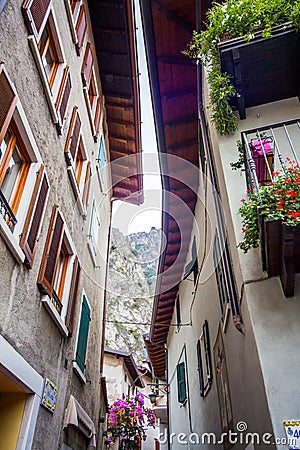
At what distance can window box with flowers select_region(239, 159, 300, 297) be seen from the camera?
3916mm

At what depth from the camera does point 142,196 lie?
1484cm

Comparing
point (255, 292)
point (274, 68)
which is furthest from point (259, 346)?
point (274, 68)

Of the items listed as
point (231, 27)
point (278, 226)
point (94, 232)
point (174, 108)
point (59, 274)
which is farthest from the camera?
point (94, 232)

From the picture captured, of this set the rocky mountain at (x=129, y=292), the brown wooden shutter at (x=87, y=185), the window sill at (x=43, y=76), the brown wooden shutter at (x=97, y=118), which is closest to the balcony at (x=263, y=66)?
the window sill at (x=43, y=76)

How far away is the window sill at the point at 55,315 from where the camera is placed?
545 cm

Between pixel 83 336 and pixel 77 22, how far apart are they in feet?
22.6

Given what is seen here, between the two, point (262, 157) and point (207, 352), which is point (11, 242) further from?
point (207, 352)

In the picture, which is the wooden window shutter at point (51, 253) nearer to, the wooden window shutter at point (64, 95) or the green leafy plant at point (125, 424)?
the wooden window shutter at point (64, 95)

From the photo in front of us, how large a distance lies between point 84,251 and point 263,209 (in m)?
5.28

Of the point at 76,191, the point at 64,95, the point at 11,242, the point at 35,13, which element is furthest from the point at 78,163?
the point at 11,242

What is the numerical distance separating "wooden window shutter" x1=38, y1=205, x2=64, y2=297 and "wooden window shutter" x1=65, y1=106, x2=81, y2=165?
1.39 m

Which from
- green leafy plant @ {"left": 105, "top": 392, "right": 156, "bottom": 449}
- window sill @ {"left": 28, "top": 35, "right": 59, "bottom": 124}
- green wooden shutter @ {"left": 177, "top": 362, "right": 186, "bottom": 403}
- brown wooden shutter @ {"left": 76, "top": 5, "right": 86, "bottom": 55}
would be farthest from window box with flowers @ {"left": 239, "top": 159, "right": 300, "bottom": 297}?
green leafy plant @ {"left": 105, "top": 392, "right": 156, "bottom": 449}

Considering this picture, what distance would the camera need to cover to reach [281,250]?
414cm

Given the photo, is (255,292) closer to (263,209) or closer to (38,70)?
(263,209)
